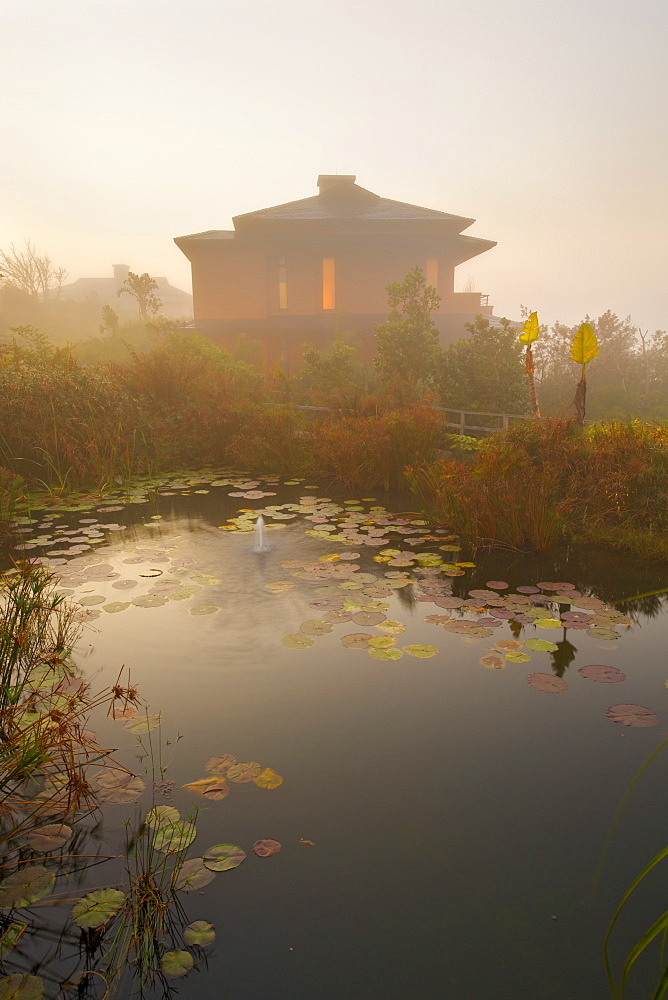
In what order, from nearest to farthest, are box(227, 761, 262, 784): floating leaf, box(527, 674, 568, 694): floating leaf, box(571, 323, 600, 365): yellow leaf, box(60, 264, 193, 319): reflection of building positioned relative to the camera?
box(227, 761, 262, 784): floating leaf, box(527, 674, 568, 694): floating leaf, box(571, 323, 600, 365): yellow leaf, box(60, 264, 193, 319): reflection of building

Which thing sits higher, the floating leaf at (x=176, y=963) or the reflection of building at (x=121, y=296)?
the reflection of building at (x=121, y=296)

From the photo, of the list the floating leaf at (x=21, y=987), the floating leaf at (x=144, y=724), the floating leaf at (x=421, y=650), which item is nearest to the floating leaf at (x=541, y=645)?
the floating leaf at (x=421, y=650)

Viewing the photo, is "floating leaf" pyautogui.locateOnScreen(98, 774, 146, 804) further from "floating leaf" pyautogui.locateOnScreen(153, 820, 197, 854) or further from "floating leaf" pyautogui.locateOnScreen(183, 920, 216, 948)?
"floating leaf" pyautogui.locateOnScreen(183, 920, 216, 948)

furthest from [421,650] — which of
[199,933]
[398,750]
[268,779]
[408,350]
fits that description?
[408,350]

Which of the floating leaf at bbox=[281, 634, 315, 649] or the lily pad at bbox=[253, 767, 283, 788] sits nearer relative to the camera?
the lily pad at bbox=[253, 767, 283, 788]

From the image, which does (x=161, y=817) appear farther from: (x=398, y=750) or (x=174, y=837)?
(x=398, y=750)

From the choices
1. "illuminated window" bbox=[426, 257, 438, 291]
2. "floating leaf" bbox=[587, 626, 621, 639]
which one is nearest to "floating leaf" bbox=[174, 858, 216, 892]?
"floating leaf" bbox=[587, 626, 621, 639]

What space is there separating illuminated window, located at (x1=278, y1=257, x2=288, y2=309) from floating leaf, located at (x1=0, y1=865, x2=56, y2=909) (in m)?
27.6

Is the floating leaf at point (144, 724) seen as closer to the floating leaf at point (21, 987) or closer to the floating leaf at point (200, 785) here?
the floating leaf at point (200, 785)

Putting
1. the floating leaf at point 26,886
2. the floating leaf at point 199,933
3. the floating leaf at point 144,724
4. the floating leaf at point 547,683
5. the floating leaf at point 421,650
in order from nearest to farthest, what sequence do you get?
the floating leaf at point 199,933 → the floating leaf at point 26,886 → the floating leaf at point 144,724 → the floating leaf at point 547,683 → the floating leaf at point 421,650

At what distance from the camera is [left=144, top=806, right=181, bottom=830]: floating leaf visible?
8.53 feet

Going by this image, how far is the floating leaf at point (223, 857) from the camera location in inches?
94.3

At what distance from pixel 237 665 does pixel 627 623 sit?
306 centimetres

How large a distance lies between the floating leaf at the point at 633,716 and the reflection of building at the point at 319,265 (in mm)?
22720
